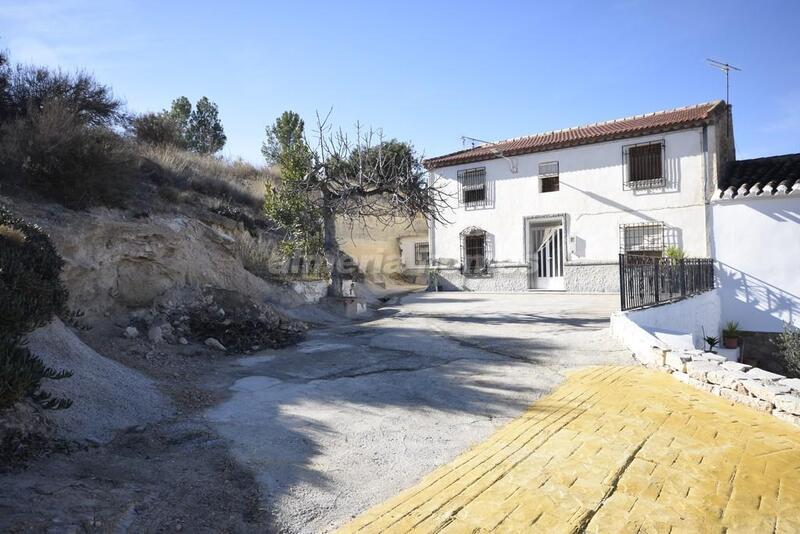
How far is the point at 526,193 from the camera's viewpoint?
674 inches

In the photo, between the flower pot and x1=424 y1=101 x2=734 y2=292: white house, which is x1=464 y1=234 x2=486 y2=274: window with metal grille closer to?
x1=424 y1=101 x2=734 y2=292: white house

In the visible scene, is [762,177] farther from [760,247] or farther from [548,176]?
[548,176]

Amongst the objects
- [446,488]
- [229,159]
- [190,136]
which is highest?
[190,136]

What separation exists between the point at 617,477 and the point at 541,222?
14887 millimetres

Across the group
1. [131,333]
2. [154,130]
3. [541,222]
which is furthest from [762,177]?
[154,130]

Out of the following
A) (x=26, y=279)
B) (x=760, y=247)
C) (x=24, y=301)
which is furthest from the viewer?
(x=760, y=247)

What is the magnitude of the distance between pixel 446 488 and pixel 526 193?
15.4 m

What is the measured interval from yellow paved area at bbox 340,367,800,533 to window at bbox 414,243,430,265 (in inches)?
772

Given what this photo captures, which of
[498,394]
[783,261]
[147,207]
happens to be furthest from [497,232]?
[498,394]

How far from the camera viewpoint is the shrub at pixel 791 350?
980cm

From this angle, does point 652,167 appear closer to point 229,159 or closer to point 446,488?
point 446,488

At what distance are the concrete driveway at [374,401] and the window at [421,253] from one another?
49.7ft

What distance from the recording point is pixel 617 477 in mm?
2846

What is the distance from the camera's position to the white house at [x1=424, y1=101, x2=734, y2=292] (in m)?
14.1
